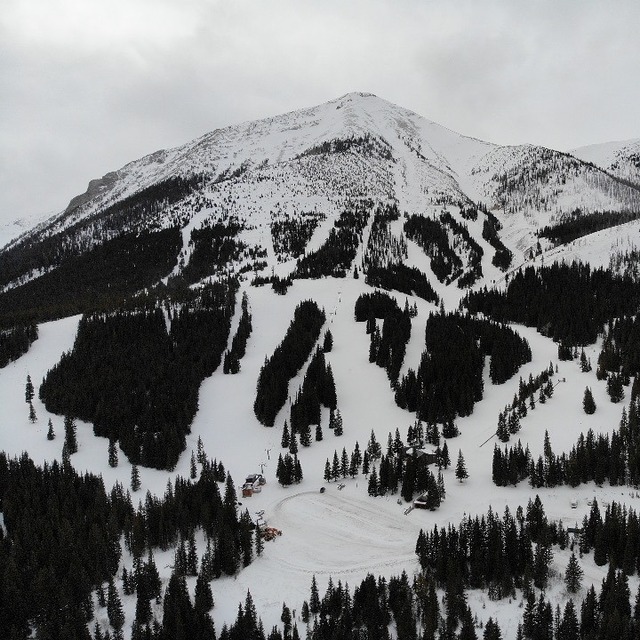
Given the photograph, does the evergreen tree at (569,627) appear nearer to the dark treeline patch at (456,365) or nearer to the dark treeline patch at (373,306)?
the dark treeline patch at (456,365)

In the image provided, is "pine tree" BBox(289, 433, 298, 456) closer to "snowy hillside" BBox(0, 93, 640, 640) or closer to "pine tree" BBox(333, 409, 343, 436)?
"snowy hillside" BBox(0, 93, 640, 640)

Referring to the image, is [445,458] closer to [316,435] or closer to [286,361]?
[316,435]

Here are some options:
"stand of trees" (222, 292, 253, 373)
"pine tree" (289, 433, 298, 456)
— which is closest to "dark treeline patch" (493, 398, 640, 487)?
"pine tree" (289, 433, 298, 456)

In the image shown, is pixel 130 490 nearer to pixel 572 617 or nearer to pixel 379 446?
pixel 379 446

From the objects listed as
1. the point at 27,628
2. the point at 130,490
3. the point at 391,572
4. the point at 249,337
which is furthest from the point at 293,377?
the point at 27,628

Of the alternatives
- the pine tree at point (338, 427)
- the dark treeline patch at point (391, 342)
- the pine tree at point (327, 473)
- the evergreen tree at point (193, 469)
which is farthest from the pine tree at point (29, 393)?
the dark treeline patch at point (391, 342)

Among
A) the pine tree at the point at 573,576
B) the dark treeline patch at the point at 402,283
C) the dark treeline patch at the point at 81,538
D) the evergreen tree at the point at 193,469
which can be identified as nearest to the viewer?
the pine tree at the point at 573,576
